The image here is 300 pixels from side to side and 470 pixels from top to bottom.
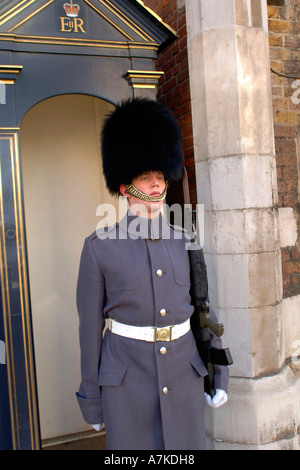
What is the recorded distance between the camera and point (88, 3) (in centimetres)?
278

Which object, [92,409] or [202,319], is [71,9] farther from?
[92,409]

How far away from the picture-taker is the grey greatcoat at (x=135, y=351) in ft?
6.61

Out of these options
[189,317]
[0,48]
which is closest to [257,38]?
[0,48]

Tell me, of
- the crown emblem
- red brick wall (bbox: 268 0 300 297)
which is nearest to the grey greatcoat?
the crown emblem

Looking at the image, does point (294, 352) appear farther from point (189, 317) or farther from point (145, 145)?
point (145, 145)

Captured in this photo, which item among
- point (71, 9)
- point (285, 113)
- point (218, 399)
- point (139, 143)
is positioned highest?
point (71, 9)

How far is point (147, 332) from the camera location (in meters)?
2.04

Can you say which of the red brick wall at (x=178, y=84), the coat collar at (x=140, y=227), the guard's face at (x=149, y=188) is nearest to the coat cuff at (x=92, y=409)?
the coat collar at (x=140, y=227)

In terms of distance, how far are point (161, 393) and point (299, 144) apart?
7.37 feet

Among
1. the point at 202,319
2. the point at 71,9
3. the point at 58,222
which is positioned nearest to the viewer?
the point at 202,319

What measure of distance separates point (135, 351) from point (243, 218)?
1.30m

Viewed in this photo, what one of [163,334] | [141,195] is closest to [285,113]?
[141,195]

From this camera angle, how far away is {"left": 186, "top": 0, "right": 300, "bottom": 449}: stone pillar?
295cm

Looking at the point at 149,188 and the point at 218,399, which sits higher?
the point at 149,188
